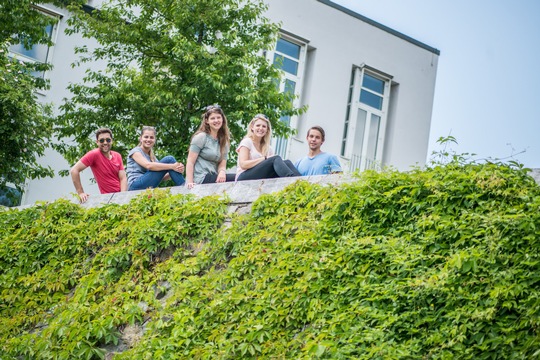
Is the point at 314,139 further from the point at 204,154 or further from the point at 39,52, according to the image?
the point at 39,52

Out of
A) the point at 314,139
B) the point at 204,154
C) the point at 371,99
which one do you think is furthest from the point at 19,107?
the point at 371,99

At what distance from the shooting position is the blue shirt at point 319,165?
1034cm

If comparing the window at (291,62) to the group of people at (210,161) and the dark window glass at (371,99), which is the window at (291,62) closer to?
the dark window glass at (371,99)

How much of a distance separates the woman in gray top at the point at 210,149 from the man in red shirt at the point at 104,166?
1.31m

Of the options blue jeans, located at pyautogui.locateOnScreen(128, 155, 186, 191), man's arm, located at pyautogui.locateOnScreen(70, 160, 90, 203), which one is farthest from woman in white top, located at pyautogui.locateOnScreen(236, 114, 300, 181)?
man's arm, located at pyautogui.locateOnScreen(70, 160, 90, 203)

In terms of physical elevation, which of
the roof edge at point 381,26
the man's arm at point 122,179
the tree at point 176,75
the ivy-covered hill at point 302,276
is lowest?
the ivy-covered hill at point 302,276

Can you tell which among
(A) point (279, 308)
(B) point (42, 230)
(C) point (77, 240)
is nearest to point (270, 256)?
(A) point (279, 308)

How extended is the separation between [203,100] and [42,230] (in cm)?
614

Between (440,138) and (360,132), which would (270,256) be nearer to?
(440,138)

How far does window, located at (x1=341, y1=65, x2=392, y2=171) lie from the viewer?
80.0ft

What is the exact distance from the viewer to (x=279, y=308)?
308 inches

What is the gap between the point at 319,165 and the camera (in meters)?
10.4

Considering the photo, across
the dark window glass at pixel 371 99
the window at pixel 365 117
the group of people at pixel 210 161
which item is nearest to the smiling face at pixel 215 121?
the group of people at pixel 210 161

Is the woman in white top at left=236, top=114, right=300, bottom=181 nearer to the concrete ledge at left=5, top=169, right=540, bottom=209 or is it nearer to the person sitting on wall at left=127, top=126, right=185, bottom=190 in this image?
the concrete ledge at left=5, top=169, right=540, bottom=209
